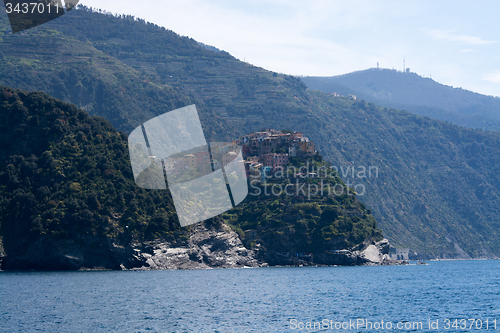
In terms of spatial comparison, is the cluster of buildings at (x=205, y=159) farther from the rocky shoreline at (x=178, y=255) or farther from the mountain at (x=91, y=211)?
the rocky shoreline at (x=178, y=255)

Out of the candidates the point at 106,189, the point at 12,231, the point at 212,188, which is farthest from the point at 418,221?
the point at 12,231

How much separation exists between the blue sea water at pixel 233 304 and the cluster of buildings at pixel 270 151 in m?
47.6

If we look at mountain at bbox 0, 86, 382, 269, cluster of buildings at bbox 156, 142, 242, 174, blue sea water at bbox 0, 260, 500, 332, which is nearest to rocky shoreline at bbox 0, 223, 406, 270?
mountain at bbox 0, 86, 382, 269

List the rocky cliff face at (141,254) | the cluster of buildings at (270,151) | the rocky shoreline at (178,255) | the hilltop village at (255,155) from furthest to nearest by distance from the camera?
the hilltop village at (255,155)
the cluster of buildings at (270,151)
the rocky shoreline at (178,255)
the rocky cliff face at (141,254)

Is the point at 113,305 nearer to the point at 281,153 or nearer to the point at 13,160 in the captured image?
the point at 13,160

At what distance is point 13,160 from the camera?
75.0 meters

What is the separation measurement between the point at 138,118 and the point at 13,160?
107 meters

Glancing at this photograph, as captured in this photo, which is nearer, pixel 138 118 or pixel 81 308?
pixel 81 308

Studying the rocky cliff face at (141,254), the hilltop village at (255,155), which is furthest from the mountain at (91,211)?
the hilltop village at (255,155)

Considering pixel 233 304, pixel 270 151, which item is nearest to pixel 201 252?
pixel 270 151

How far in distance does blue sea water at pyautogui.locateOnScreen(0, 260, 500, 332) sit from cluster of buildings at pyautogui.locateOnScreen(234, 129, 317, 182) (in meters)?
47.6

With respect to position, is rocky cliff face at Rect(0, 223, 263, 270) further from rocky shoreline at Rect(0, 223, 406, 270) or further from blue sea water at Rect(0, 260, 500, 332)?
blue sea water at Rect(0, 260, 500, 332)

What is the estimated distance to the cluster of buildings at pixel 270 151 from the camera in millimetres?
109637

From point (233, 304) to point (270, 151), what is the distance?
76151 millimetres
